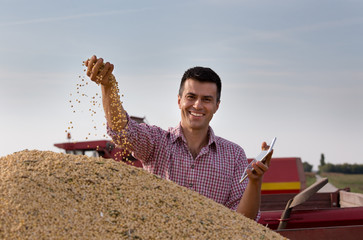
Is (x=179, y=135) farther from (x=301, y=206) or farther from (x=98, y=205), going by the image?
(x=301, y=206)

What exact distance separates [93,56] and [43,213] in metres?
1.34

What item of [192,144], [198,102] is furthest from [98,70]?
[192,144]

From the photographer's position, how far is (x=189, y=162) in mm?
3342

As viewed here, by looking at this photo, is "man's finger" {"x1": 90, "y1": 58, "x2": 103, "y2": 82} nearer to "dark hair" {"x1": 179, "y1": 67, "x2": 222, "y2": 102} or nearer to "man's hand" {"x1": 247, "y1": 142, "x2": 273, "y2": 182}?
"dark hair" {"x1": 179, "y1": 67, "x2": 222, "y2": 102}

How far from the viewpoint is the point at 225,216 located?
97.0 inches

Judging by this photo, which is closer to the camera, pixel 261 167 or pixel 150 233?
pixel 150 233

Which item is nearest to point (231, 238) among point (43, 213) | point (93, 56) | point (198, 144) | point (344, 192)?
point (43, 213)

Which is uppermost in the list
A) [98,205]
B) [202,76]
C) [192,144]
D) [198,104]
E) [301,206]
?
[202,76]

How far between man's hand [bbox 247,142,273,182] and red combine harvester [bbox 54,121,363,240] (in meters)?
0.39

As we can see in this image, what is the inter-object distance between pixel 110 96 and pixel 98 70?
0.22 meters

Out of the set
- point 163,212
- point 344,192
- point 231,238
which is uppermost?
point 163,212

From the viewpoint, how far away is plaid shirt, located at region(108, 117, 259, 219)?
3291 mm

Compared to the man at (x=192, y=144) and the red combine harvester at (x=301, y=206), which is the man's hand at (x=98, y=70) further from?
the red combine harvester at (x=301, y=206)

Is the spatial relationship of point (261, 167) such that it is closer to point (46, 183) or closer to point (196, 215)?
point (196, 215)
